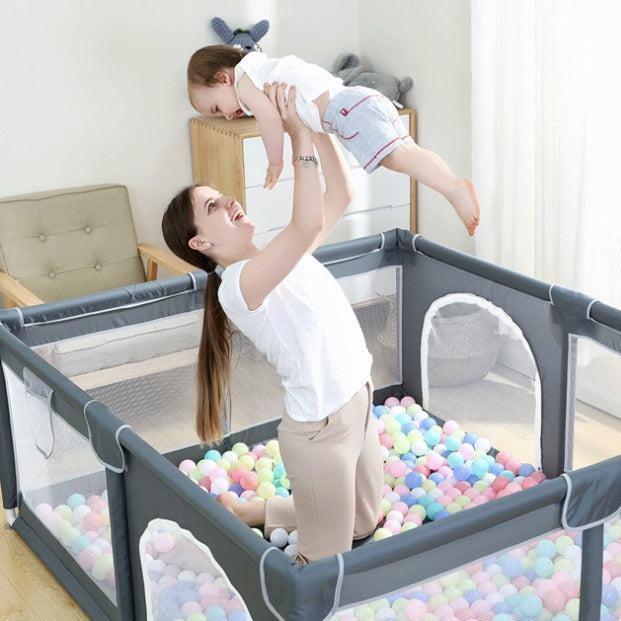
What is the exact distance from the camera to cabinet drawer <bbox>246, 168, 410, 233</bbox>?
347 cm

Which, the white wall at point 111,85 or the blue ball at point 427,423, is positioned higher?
the white wall at point 111,85

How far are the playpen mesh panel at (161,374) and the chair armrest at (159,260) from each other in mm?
558

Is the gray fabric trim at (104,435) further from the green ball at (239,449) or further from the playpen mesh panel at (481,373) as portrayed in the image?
the playpen mesh panel at (481,373)

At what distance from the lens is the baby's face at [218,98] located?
2.11 metres

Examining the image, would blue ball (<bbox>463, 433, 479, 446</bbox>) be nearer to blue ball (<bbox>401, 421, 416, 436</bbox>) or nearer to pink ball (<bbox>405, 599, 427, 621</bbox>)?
blue ball (<bbox>401, 421, 416, 436</bbox>)

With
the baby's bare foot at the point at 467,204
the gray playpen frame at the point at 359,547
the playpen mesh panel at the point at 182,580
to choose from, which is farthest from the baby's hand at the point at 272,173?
the playpen mesh panel at the point at 182,580

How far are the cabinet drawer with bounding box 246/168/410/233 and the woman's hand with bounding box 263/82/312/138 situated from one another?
4.76 feet

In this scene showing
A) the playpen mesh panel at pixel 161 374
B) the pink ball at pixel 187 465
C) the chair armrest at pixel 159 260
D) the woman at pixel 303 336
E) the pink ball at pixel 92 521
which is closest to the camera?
the woman at pixel 303 336

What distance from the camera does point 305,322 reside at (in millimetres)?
2076

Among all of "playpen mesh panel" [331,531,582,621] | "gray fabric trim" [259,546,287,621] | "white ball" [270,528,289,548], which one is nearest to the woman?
"white ball" [270,528,289,548]

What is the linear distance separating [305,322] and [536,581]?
0.64 metres

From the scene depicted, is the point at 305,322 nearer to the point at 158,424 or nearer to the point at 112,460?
the point at 112,460

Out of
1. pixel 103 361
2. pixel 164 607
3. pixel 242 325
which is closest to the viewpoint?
pixel 164 607

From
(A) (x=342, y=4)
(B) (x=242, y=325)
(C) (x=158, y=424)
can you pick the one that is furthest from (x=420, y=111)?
(B) (x=242, y=325)
